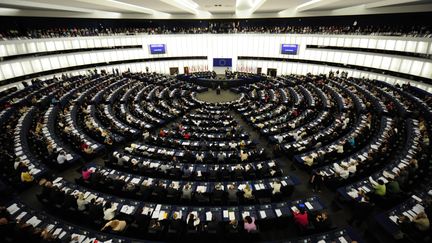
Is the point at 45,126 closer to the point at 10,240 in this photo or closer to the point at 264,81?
the point at 10,240

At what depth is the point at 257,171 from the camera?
536 inches

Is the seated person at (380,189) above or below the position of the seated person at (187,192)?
above

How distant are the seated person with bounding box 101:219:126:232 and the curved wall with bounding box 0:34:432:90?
1246 inches

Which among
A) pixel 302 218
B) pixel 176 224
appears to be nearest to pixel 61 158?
pixel 176 224

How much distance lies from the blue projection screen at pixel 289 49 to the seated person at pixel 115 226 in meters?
42.7

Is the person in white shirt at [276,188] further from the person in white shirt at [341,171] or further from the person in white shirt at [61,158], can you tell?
the person in white shirt at [61,158]

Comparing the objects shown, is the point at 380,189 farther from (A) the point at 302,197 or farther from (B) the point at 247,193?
(B) the point at 247,193

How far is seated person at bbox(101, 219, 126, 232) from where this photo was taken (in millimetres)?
9477

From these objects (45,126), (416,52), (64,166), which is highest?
(416,52)

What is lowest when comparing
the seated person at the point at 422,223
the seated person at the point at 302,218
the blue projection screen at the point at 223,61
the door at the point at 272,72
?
the seated person at the point at 302,218

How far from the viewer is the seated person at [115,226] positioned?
373 inches

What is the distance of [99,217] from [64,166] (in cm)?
699

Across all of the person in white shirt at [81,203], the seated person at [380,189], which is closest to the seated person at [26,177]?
the person in white shirt at [81,203]

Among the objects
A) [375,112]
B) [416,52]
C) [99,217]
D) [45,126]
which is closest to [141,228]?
[99,217]
